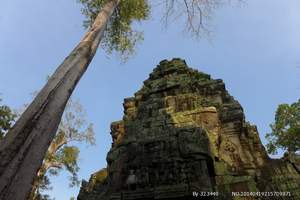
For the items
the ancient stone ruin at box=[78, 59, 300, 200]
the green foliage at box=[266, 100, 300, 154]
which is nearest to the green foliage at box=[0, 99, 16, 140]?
the ancient stone ruin at box=[78, 59, 300, 200]

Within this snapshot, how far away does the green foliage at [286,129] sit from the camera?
47.6ft

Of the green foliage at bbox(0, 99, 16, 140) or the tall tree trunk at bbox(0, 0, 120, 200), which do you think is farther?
the green foliage at bbox(0, 99, 16, 140)

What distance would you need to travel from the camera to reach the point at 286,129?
15.7 metres

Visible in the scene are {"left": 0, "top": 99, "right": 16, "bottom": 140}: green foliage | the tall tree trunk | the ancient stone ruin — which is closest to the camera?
the tall tree trunk

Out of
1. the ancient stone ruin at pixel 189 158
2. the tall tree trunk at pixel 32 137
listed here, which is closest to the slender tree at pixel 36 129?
the tall tree trunk at pixel 32 137

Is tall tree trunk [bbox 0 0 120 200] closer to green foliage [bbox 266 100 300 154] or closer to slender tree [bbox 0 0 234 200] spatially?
slender tree [bbox 0 0 234 200]

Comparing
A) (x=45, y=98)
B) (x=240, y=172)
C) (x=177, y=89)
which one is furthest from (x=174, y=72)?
(x=45, y=98)

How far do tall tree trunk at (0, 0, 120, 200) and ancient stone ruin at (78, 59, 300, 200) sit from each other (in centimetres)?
341

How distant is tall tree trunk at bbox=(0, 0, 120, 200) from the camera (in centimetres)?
228

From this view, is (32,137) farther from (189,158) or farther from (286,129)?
(286,129)

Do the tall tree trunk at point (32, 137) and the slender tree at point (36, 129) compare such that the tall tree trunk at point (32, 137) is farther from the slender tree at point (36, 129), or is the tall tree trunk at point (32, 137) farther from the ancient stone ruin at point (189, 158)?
the ancient stone ruin at point (189, 158)

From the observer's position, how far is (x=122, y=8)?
961cm

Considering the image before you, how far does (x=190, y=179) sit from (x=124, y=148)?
89.4 inches

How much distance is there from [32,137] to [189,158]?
462 cm
